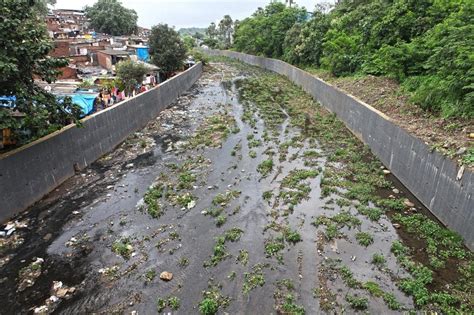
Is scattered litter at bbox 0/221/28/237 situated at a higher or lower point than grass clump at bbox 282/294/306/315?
lower

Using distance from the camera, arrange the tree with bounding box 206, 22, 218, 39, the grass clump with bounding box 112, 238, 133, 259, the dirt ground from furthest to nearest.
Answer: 1. the tree with bounding box 206, 22, 218, 39
2. the dirt ground
3. the grass clump with bounding box 112, 238, 133, 259

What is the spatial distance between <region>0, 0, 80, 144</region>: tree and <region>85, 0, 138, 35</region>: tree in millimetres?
64990

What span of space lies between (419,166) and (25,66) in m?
11.8

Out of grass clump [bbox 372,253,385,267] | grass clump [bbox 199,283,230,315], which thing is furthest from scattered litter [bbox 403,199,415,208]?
grass clump [bbox 199,283,230,315]

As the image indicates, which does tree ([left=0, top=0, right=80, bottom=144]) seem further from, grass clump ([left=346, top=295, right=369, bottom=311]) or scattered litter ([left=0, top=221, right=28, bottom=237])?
grass clump ([left=346, top=295, right=369, bottom=311])

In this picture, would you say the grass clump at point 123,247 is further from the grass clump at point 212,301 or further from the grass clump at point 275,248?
the grass clump at point 275,248

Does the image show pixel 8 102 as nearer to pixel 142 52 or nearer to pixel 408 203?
pixel 408 203

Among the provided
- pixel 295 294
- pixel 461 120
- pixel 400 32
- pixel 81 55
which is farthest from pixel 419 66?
pixel 81 55

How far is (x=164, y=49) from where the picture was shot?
31.1m

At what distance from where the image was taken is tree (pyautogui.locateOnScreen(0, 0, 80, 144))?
8695 millimetres

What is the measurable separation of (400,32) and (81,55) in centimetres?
2885

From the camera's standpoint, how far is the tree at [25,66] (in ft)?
28.5

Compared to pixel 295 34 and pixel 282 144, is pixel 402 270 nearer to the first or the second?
pixel 282 144

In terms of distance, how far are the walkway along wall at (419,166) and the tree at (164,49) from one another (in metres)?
18.1
